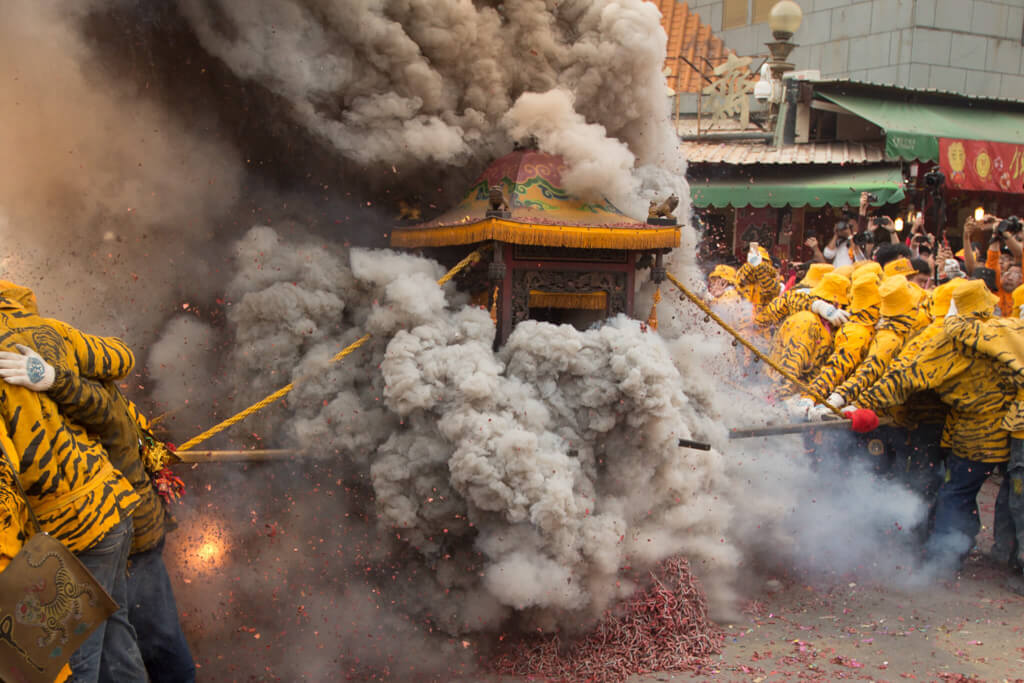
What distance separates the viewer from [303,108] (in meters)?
5.46

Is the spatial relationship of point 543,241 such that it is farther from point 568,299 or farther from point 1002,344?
point 1002,344

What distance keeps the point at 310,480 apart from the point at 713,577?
2.41 m

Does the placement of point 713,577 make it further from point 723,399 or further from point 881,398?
point 881,398

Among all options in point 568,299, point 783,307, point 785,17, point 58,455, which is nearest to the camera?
point 58,455

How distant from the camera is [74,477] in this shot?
3182mm

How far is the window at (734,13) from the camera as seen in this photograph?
19.0 meters

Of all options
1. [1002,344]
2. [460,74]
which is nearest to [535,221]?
[460,74]

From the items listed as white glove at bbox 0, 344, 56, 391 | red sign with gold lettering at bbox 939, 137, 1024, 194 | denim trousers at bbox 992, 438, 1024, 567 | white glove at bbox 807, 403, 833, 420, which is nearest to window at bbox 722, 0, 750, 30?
red sign with gold lettering at bbox 939, 137, 1024, 194

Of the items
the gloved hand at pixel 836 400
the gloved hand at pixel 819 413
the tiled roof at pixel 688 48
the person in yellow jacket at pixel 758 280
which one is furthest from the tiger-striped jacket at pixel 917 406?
the tiled roof at pixel 688 48

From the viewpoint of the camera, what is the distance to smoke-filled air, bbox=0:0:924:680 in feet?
15.0

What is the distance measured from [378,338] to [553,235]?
1169mm

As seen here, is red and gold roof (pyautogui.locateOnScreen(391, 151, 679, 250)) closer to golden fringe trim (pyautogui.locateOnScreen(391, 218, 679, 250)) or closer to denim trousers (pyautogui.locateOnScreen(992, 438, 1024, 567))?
golden fringe trim (pyautogui.locateOnScreen(391, 218, 679, 250))

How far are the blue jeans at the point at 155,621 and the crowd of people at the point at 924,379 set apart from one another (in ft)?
13.3

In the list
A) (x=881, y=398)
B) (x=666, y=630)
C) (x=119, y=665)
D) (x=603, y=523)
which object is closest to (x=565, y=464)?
(x=603, y=523)
